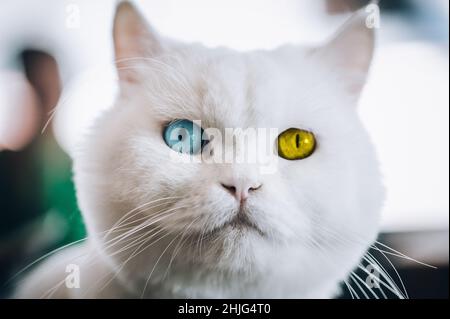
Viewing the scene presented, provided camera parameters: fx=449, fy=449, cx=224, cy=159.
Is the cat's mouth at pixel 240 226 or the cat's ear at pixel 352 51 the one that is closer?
the cat's mouth at pixel 240 226

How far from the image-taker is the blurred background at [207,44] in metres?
1.07

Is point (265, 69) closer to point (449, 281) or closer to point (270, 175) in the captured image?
point (270, 175)

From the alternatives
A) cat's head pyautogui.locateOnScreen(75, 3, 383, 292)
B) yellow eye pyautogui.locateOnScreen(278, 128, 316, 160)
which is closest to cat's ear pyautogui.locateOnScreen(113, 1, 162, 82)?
cat's head pyautogui.locateOnScreen(75, 3, 383, 292)

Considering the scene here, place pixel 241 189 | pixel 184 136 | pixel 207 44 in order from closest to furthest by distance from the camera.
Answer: pixel 241 189
pixel 184 136
pixel 207 44

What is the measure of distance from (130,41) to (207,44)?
0.19 metres

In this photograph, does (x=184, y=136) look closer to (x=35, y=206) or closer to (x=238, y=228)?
(x=238, y=228)

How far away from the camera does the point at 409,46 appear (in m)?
1.12

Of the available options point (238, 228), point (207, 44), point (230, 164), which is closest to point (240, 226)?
point (238, 228)

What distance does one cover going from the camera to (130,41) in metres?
0.99

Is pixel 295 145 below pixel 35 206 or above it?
above

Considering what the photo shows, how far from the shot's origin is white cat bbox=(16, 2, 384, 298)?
2.91 feet

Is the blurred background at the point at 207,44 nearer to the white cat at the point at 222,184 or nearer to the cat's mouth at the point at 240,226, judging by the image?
the white cat at the point at 222,184

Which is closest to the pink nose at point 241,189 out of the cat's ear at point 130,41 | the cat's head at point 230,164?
the cat's head at point 230,164
